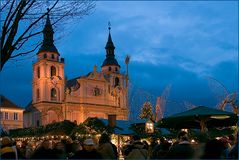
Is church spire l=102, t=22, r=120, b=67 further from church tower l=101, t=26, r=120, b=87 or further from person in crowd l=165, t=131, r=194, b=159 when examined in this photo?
person in crowd l=165, t=131, r=194, b=159

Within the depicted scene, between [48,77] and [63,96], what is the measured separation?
4109 mm

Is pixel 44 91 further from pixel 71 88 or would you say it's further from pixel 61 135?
pixel 61 135

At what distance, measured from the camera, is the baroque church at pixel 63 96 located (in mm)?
74562

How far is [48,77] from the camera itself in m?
77.0

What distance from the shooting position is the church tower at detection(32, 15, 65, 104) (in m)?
75.9

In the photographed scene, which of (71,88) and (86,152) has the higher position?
(71,88)

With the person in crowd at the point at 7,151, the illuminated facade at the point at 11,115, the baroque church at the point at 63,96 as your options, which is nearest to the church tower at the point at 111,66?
the baroque church at the point at 63,96

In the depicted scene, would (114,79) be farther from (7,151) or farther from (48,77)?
(7,151)

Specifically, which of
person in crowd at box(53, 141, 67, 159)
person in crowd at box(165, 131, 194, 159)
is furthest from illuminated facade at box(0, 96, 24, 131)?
person in crowd at box(165, 131, 194, 159)

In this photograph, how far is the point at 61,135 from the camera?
91.5 feet

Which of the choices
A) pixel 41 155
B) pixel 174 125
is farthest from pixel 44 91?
pixel 41 155

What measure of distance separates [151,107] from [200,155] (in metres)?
62.7

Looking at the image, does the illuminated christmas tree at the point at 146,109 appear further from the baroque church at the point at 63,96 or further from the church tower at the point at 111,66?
the church tower at the point at 111,66

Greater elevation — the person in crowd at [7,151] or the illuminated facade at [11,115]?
the illuminated facade at [11,115]
